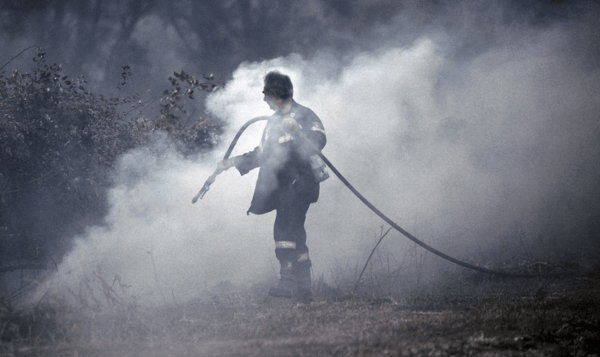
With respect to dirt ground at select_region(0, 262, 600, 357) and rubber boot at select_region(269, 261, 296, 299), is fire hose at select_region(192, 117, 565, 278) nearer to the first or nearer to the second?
dirt ground at select_region(0, 262, 600, 357)

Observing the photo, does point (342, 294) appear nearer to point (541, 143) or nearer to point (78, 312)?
point (78, 312)

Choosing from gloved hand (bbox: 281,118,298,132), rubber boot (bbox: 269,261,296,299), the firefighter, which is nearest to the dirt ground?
rubber boot (bbox: 269,261,296,299)

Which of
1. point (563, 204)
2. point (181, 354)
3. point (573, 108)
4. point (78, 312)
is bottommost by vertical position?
point (181, 354)

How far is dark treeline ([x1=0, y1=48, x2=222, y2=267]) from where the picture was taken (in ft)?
15.9

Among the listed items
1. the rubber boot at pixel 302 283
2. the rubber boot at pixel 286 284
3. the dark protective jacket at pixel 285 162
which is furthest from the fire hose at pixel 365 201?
the rubber boot at pixel 286 284

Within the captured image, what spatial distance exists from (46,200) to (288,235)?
3.41 m

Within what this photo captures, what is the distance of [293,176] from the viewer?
14.6 feet

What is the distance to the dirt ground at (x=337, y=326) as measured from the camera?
232 centimetres

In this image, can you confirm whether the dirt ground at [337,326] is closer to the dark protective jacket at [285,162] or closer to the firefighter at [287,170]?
the firefighter at [287,170]

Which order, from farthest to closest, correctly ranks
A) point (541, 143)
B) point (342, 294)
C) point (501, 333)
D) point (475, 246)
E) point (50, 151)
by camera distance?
1. point (541, 143)
2. point (475, 246)
3. point (50, 151)
4. point (342, 294)
5. point (501, 333)

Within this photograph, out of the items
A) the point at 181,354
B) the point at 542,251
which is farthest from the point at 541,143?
the point at 181,354

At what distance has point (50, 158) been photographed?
5.11 m

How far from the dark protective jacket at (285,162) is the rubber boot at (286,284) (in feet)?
2.37

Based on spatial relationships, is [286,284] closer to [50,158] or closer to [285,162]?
[285,162]
